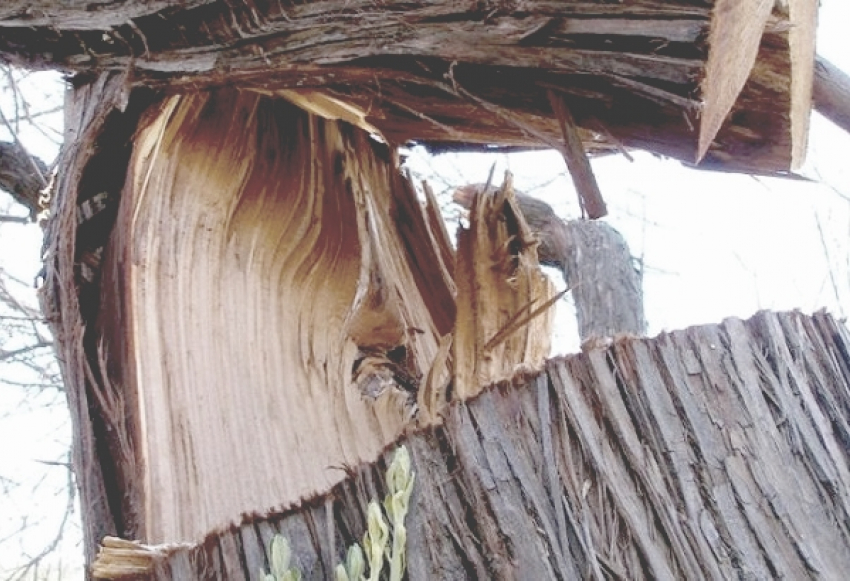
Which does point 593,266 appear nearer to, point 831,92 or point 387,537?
point 831,92

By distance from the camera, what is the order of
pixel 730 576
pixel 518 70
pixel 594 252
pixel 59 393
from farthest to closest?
pixel 59 393, pixel 594 252, pixel 518 70, pixel 730 576

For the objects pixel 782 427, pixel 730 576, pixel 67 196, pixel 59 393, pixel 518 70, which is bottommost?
pixel 730 576

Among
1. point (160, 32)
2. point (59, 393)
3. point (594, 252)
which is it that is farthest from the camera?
point (59, 393)

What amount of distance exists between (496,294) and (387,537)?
0.42 metres

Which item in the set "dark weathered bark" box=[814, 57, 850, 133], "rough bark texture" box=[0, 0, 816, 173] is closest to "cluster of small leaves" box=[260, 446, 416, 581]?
"rough bark texture" box=[0, 0, 816, 173]

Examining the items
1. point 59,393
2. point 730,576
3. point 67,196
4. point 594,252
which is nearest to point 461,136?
point 67,196

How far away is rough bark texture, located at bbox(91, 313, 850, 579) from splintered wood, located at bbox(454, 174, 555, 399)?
26 centimetres

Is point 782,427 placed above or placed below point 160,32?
below

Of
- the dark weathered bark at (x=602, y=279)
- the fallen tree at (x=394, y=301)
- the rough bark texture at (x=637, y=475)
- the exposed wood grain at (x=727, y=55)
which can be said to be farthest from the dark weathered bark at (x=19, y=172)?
the exposed wood grain at (x=727, y=55)

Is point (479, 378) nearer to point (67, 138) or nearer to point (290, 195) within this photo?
point (290, 195)

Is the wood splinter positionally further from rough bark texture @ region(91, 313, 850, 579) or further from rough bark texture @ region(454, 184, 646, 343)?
rough bark texture @ region(454, 184, 646, 343)

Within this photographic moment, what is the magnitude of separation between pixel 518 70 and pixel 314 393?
48 centimetres

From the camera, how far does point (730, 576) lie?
82cm

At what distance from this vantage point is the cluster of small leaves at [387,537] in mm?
874
